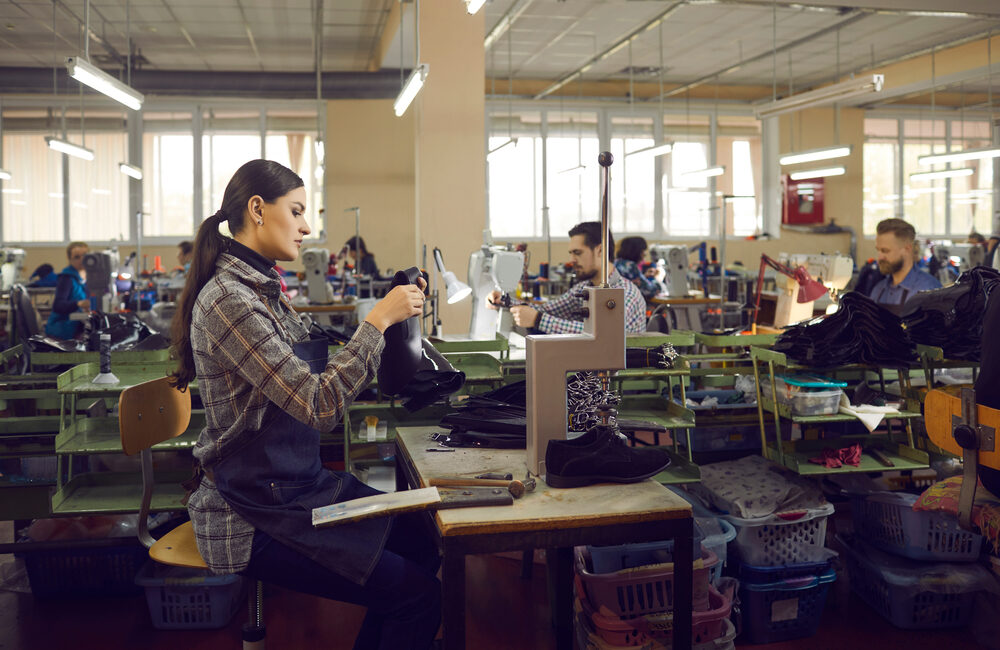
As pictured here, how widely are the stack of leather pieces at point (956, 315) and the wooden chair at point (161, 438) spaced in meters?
2.46

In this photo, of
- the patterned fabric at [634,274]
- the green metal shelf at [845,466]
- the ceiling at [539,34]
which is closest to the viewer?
the green metal shelf at [845,466]

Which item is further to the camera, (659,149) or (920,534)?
(659,149)

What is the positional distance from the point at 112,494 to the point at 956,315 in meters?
2.92

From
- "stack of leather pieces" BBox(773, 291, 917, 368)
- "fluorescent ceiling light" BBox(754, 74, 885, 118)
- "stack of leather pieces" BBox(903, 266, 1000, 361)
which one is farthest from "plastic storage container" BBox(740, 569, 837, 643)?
"fluorescent ceiling light" BBox(754, 74, 885, 118)

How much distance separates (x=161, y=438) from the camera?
2018mm

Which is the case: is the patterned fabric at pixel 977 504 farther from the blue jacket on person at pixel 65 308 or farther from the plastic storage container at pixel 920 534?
the blue jacket on person at pixel 65 308

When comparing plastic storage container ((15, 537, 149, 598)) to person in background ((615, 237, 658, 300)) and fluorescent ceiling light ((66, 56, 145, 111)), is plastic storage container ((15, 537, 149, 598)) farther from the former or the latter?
person in background ((615, 237, 658, 300))

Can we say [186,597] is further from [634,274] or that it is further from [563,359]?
[634,274]

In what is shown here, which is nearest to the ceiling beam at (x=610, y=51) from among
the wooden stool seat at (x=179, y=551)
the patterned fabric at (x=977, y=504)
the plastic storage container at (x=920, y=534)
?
the plastic storage container at (x=920, y=534)

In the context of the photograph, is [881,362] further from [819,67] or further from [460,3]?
[819,67]

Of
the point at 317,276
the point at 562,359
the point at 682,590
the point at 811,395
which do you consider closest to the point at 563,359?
the point at 562,359

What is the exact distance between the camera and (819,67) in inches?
434

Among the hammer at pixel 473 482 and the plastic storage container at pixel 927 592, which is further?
the plastic storage container at pixel 927 592

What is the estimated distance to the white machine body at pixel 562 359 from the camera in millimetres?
1750
